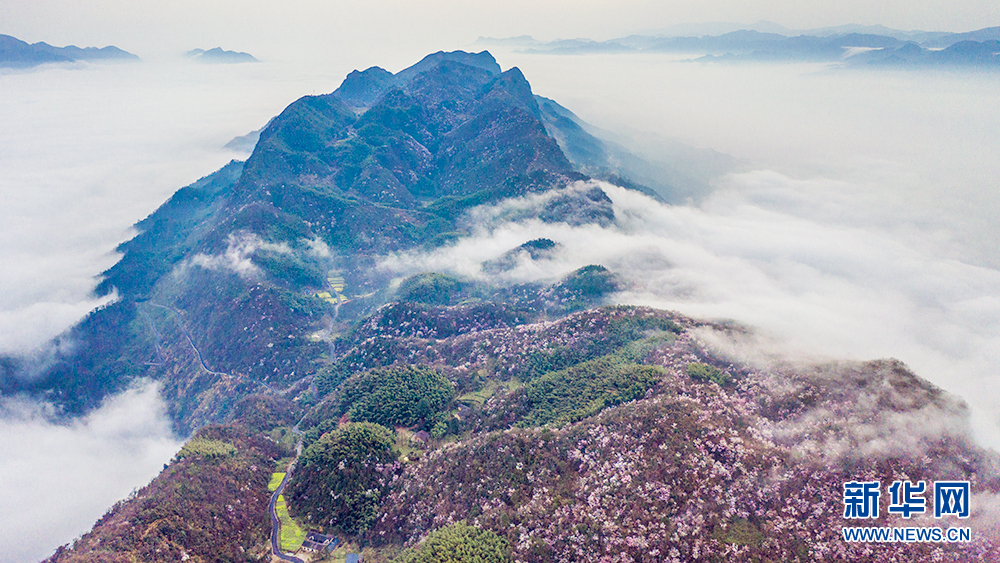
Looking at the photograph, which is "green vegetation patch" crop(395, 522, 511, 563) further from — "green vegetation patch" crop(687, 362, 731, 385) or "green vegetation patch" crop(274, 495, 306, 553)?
"green vegetation patch" crop(687, 362, 731, 385)

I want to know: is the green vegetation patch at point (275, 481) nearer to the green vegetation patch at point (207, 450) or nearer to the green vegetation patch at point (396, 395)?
the green vegetation patch at point (207, 450)

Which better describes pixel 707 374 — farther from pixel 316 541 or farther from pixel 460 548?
pixel 316 541

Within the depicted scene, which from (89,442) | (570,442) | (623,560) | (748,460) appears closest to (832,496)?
(748,460)

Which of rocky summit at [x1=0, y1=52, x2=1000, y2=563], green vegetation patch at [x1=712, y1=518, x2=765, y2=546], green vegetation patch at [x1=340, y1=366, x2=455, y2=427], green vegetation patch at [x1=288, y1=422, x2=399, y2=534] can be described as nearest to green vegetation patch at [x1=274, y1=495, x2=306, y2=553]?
rocky summit at [x1=0, y1=52, x2=1000, y2=563]

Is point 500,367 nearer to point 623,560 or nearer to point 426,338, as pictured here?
A: point 426,338

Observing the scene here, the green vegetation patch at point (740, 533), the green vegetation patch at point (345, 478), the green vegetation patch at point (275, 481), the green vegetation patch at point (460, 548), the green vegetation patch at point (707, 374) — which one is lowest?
the green vegetation patch at point (275, 481)

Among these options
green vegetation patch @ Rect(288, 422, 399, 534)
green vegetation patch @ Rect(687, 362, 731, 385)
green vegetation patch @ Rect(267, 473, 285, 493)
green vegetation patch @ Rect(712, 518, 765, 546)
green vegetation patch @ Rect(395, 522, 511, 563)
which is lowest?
green vegetation patch @ Rect(267, 473, 285, 493)

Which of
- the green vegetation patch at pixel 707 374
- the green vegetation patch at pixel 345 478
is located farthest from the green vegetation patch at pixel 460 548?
the green vegetation patch at pixel 707 374
